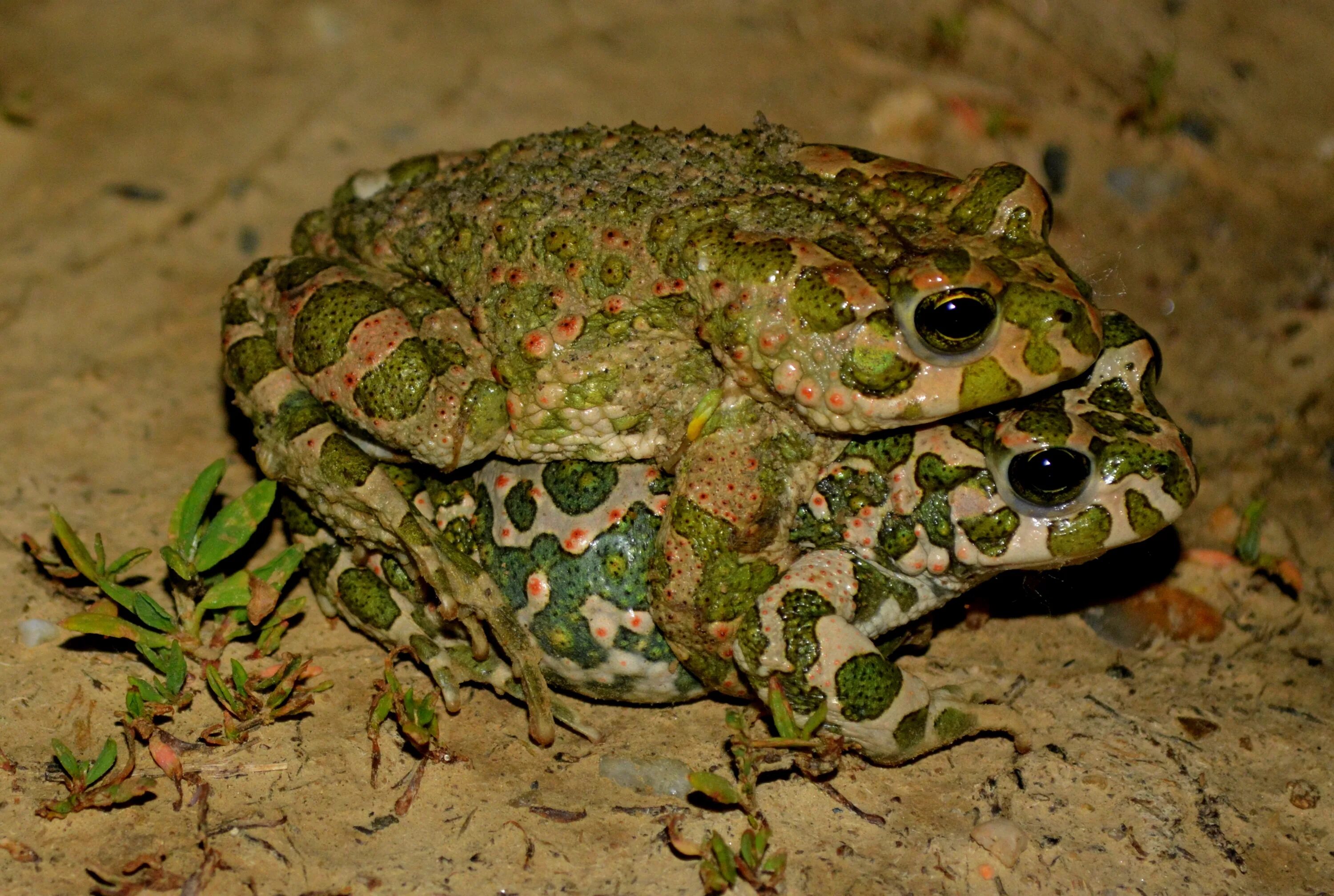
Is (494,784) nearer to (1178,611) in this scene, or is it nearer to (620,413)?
(620,413)

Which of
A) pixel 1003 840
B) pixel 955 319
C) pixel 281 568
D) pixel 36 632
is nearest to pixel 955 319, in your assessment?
pixel 955 319

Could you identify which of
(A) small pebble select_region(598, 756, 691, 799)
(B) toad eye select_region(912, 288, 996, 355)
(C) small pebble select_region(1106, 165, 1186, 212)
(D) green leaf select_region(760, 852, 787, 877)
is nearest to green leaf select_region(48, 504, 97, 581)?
(A) small pebble select_region(598, 756, 691, 799)

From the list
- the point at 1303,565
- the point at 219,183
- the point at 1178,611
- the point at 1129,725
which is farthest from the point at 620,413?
the point at 219,183

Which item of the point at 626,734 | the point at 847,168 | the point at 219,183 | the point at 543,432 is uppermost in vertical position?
the point at 847,168

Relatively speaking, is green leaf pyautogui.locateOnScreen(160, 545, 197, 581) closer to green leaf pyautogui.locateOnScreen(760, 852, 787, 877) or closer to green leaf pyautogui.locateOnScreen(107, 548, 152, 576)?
green leaf pyautogui.locateOnScreen(107, 548, 152, 576)

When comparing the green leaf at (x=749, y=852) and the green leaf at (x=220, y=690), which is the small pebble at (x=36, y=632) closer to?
the green leaf at (x=220, y=690)

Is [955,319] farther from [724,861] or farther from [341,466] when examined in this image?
[341,466]
